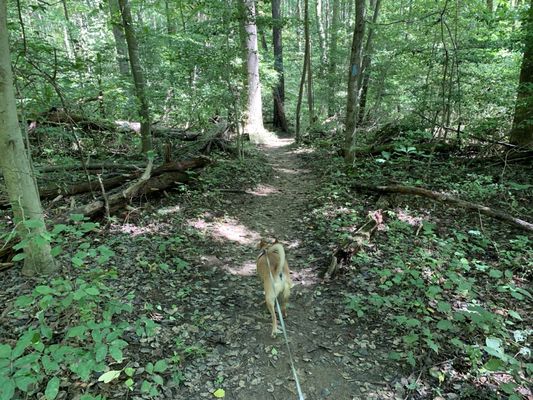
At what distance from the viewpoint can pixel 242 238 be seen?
20.1 feet

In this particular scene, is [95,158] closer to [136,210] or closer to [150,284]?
[136,210]

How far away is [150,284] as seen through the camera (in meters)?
4.36

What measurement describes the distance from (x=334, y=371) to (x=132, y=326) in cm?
217

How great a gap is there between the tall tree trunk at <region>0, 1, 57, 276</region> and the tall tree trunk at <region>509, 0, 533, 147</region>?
8871 mm

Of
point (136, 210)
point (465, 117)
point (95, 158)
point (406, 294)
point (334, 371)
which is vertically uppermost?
point (465, 117)

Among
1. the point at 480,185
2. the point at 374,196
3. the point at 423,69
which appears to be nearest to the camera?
the point at 480,185

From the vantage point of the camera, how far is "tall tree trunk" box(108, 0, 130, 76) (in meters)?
6.57

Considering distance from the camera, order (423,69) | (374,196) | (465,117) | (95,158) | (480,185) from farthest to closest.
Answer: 1. (423,69)
2. (465,117)
3. (95,158)
4. (374,196)
5. (480,185)

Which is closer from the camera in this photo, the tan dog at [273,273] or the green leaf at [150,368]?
the green leaf at [150,368]

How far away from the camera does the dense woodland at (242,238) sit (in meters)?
3.04

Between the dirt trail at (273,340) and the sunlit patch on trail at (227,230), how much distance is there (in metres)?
0.02

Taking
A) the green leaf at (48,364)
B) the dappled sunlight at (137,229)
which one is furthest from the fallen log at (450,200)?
the green leaf at (48,364)

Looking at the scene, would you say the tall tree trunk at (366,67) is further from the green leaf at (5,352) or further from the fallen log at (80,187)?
the green leaf at (5,352)

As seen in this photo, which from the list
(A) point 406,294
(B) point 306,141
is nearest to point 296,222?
(A) point 406,294
